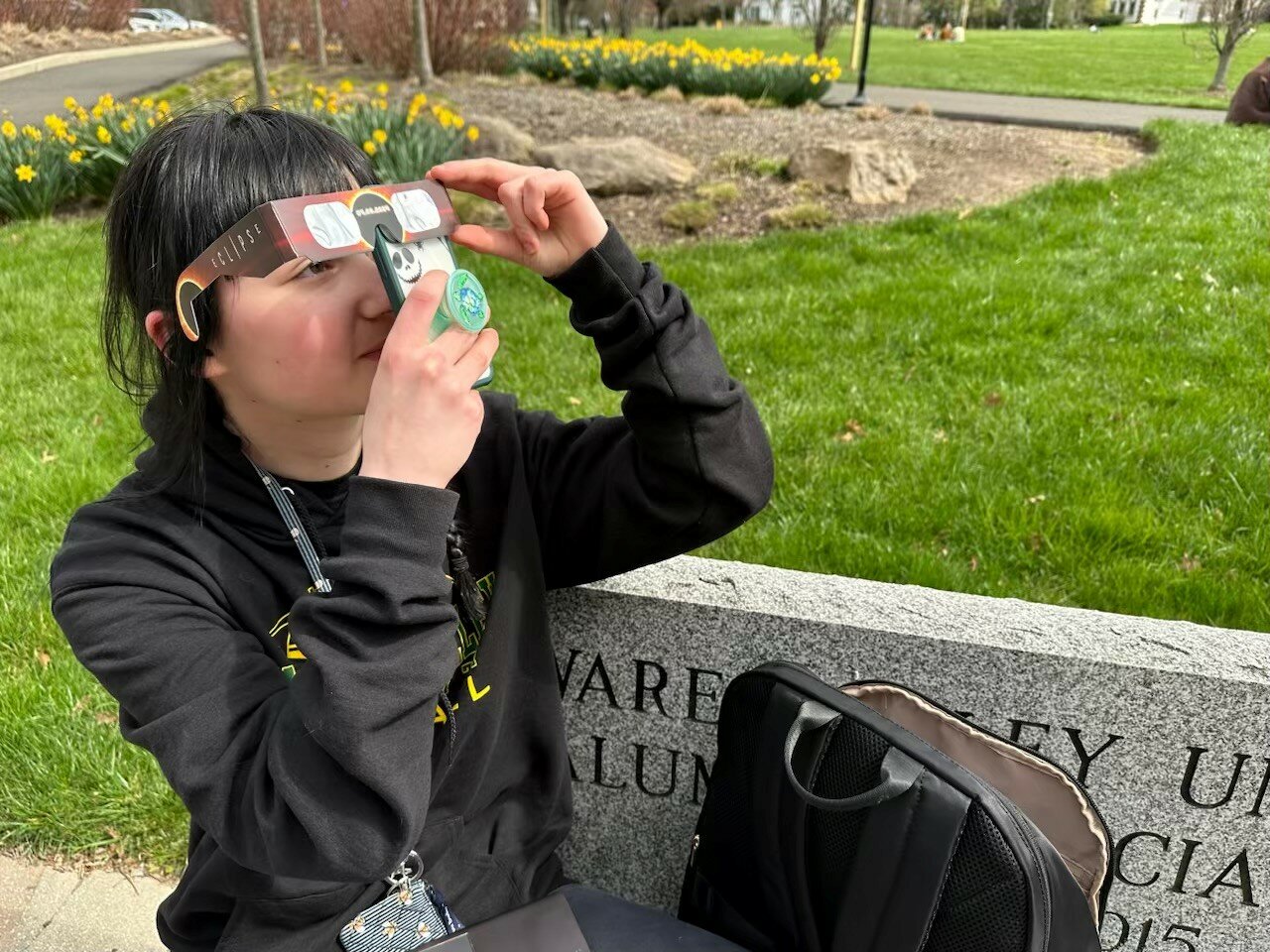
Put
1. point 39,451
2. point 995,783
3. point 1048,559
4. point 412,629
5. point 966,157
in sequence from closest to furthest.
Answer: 1. point 412,629
2. point 995,783
3. point 1048,559
4. point 39,451
5. point 966,157

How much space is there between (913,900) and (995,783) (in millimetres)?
310

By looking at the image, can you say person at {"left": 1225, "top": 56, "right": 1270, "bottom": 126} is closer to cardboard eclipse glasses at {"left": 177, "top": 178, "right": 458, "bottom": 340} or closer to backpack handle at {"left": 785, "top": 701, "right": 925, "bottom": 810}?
backpack handle at {"left": 785, "top": 701, "right": 925, "bottom": 810}

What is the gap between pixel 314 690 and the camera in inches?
40.3

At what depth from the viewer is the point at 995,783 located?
57.9 inches

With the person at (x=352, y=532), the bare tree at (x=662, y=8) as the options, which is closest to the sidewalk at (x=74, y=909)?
the person at (x=352, y=532)

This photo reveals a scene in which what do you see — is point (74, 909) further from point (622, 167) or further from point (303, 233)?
point (622, 167)

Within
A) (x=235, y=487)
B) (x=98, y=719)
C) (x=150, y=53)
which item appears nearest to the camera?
(x=235, y=487)

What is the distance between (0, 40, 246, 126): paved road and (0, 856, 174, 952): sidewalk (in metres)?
5.37

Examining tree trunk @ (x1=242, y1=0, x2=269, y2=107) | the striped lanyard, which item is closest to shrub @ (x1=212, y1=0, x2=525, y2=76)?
tree trunk @ (x1=242, y1=0, x2=269, y2=107)

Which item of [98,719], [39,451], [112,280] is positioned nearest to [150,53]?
[39,451]

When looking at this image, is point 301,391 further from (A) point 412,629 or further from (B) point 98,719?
(B) point 98,719

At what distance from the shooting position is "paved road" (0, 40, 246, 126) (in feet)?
20.2

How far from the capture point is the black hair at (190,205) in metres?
1.16

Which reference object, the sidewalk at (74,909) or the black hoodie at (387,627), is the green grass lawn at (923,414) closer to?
the sidewalk at (74,909)
